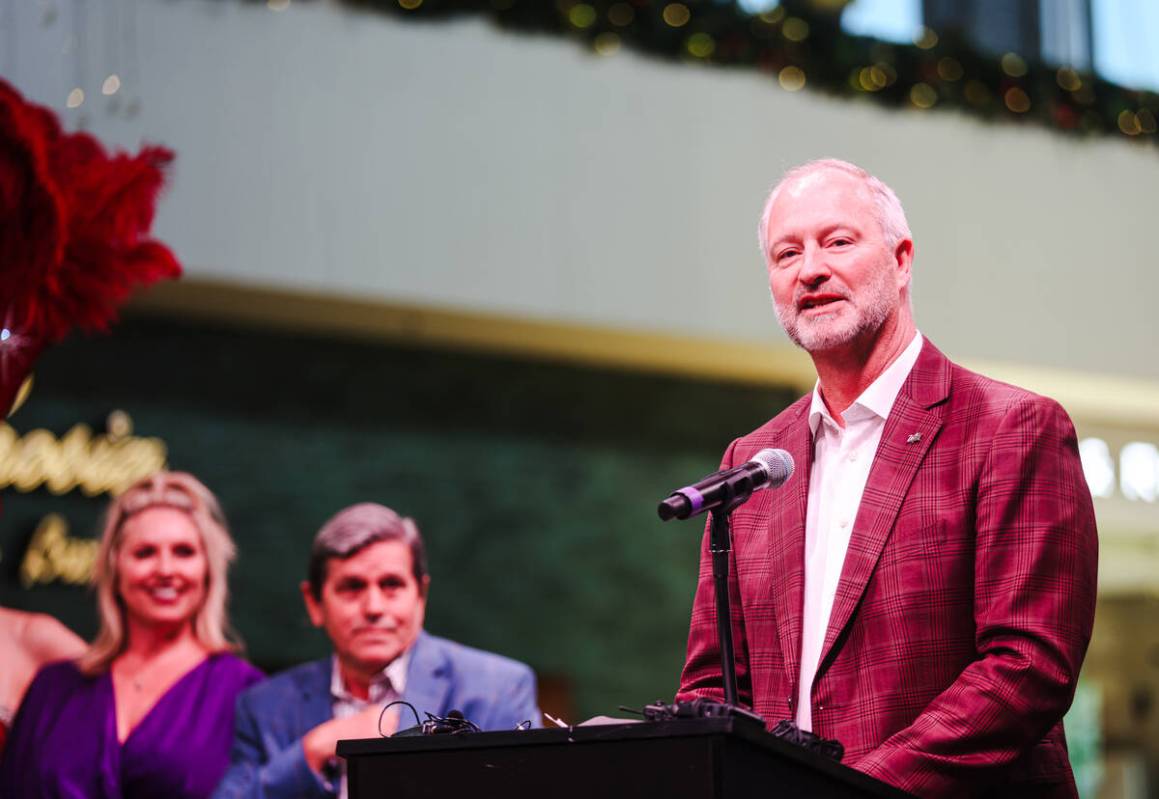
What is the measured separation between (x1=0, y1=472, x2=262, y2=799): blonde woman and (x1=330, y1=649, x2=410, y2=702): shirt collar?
313 mm

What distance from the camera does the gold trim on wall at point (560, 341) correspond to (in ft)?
19.3

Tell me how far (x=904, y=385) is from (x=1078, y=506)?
0.29 m

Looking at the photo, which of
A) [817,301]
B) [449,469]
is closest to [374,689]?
[817,301]

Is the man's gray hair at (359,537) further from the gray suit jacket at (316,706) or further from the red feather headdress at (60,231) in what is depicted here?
the red feather headdress at (60,231)

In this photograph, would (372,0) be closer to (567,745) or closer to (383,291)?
(383,291)

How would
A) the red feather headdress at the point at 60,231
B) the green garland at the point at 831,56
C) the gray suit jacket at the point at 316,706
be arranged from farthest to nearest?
the green garland at the point at 831,56 → the gray suit jacket at the point at 316,706 → the red feather headdress at the point at 60,231

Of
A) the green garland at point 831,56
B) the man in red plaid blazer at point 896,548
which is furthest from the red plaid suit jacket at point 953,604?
the green garland at point 831,56

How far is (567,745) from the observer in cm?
172

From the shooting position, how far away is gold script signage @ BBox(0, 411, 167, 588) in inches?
229

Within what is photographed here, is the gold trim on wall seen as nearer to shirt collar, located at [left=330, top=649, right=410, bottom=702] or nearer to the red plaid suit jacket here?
shirt collar, located at [left=330, top=649, right=410, bottom=702]

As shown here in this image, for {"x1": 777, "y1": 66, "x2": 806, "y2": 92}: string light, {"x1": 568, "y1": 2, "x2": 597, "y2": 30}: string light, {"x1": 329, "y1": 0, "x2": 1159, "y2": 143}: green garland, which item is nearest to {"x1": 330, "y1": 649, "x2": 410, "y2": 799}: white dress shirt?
{"x1": 329, "y1": 0, "x2": 1159, "y2": 143}: green garland

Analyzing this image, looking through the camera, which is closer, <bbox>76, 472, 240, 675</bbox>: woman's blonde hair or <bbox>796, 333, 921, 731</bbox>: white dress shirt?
<bbox>796, 333, 921, 731</bbox>: white dress shirt

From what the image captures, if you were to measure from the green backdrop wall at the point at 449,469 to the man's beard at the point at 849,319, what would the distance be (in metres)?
4.24

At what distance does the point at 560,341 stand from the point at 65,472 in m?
1.90
